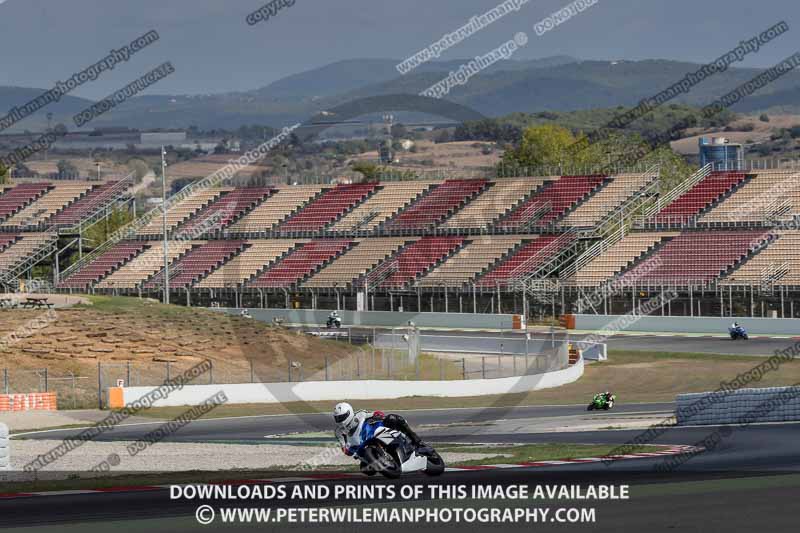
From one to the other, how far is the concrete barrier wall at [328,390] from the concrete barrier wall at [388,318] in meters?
21.3

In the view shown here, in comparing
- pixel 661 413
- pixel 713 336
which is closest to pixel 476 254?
pixel 713 336

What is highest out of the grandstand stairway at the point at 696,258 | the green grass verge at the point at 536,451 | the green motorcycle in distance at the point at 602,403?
the grandstand stairway at the point at 696,258

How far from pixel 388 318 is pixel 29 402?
3153 centimetres

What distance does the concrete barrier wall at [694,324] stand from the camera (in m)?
60.9

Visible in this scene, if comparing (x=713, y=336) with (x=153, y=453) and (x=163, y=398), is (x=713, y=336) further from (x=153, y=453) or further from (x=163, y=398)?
(x=153, y=453)

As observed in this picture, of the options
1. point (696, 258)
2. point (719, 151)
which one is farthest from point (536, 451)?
point (719, 151)

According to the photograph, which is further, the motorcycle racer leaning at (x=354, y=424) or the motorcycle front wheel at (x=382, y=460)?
the motorcycle front wheel at (x=382, y=460)

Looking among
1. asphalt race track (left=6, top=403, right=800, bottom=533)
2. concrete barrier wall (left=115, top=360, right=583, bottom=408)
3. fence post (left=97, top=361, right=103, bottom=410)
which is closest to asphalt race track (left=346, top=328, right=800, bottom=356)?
concrete barrier wall (left=115, top=360, right=583, bottom=408)

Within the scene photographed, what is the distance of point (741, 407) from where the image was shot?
30656mm

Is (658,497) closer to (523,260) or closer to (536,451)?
(536,451)

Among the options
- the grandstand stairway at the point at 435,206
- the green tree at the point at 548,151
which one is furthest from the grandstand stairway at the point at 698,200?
the green tree at the point at 548,151

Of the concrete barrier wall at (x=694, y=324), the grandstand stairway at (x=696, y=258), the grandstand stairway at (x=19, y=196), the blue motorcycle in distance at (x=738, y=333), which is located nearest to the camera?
the blue motorcycle in distance at (x=738, y=333)

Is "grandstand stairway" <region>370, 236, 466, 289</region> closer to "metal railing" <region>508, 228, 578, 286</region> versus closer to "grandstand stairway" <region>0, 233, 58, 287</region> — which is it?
"metal railing" <region>508, 228, 578, 286</region>

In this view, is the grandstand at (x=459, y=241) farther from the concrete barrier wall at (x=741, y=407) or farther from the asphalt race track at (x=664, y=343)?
the concrete barrier wall at (x=741, y=407)
